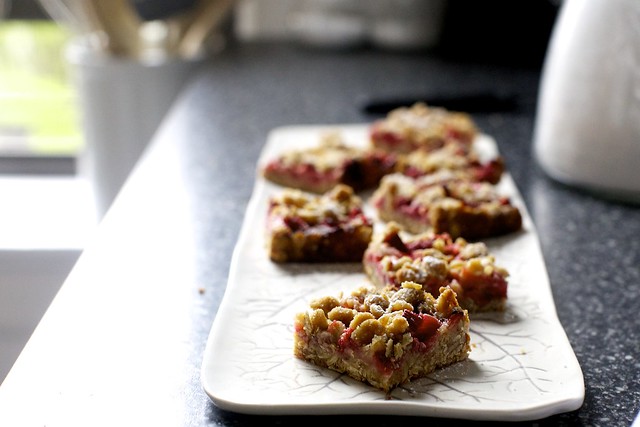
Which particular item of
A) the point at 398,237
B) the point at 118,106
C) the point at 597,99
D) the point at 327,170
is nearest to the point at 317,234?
the point at 398,237

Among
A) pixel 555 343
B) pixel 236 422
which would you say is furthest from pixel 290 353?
pixel 555 343

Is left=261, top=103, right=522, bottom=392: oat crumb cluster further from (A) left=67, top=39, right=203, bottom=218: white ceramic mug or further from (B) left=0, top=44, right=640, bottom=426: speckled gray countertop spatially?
(A) left=67, top=39, right=203, bottom=218: white ceramic mug

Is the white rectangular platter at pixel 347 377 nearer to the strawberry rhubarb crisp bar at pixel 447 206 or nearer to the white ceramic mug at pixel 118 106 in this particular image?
the strawberry rhubarb crisp bar at pixel 447 206

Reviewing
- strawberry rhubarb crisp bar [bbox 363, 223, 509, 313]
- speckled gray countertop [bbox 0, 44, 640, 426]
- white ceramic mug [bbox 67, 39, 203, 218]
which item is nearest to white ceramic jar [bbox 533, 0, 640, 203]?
speckled gray countertop [bbox 0, 44, 640, 426]

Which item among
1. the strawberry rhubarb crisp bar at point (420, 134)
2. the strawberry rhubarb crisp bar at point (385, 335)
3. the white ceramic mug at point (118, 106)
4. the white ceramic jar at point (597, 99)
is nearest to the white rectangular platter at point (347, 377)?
the strawberry rhubarb crisp bar at point (385, 335)

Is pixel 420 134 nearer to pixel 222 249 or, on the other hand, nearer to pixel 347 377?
pixel 222 249

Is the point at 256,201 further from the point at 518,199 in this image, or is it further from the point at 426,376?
the point at 426,376

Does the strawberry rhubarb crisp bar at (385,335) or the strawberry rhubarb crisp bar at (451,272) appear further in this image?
the strawberry rhubarb crisp bar at (451,272)
